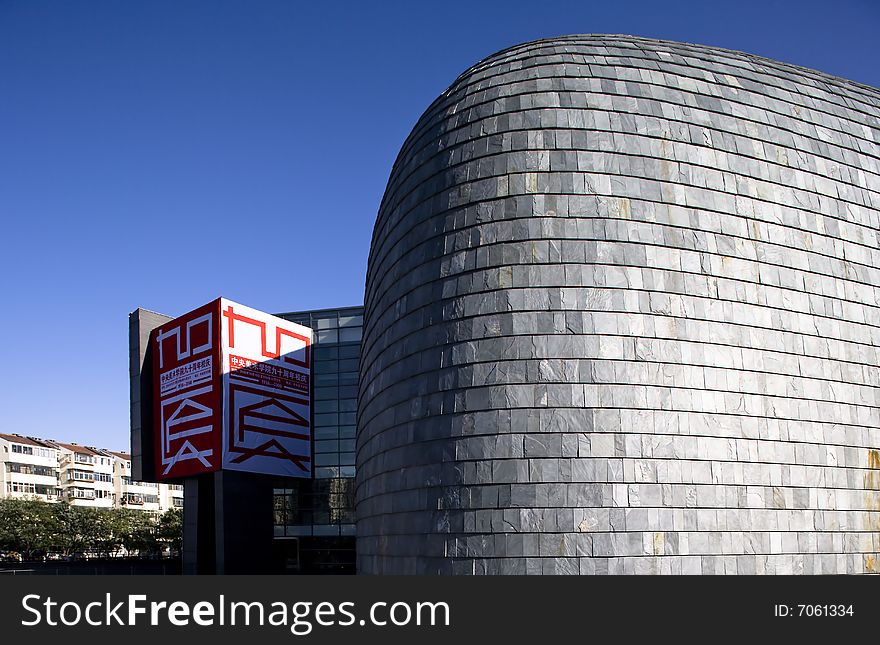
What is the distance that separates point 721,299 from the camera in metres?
24.6

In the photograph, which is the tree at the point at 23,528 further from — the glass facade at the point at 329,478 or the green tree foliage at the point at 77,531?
the glass facade at the point at 329,478

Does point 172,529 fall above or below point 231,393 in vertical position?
below

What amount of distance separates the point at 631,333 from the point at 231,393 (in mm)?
25205

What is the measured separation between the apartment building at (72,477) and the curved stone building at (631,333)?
98.6m

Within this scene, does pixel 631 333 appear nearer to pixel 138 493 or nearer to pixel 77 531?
pixel 77 531

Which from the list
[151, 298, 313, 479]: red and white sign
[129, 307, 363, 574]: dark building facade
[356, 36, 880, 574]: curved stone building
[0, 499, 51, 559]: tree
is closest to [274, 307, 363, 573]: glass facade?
[129, 307, 363, 574]: dark building facade

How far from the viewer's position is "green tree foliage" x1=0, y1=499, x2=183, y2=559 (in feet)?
276

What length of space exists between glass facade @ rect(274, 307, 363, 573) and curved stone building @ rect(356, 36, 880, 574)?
22.5 metres

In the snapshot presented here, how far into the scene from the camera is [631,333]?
78.2ft

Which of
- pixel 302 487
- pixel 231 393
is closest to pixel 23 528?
pixel 302 487

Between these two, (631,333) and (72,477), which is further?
(72,477)

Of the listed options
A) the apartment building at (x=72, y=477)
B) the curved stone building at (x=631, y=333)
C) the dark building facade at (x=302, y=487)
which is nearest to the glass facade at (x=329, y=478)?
the dark building facade at (x=302, y=487)

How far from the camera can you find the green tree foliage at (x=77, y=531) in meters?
84.1
